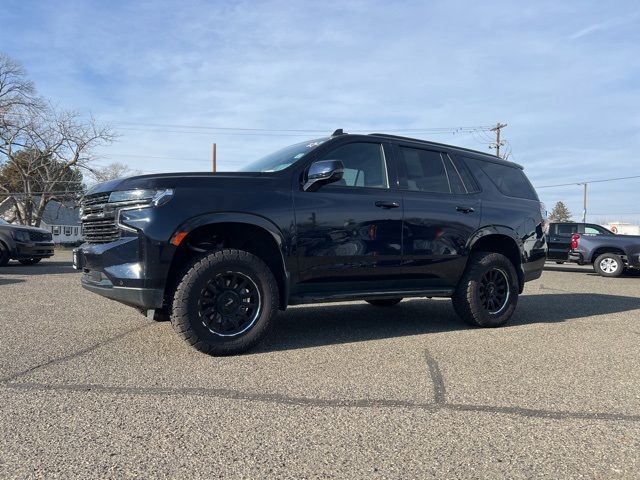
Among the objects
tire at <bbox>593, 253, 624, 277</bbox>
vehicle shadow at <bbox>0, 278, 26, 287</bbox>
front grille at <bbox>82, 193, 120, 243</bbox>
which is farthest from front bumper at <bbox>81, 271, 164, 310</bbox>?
tire at <bbox>593, 253, 624, 277</bbox>

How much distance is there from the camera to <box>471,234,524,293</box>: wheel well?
19.8ft

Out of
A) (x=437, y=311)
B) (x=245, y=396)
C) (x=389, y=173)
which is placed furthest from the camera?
(x=437, y=311)

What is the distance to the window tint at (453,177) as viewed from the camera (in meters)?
5.78

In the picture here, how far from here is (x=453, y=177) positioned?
5828mm

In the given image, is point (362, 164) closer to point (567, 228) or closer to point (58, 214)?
point (567, 228)

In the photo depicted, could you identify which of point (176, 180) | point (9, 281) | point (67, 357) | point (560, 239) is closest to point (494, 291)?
point (176, 180)

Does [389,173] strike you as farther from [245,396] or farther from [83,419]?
[83,419]

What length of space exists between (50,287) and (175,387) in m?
6.26

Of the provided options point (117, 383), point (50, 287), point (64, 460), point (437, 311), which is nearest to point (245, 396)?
point (117, 383)

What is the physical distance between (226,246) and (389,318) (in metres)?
2.59

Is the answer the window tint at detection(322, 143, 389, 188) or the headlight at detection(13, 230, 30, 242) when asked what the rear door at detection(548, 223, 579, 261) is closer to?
the window tint at detection(322, 143, 389, 188)

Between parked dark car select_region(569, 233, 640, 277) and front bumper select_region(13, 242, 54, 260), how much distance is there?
1547cm

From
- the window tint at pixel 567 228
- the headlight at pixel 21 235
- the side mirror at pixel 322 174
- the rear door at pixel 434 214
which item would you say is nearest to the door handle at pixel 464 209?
the rear door at pixel 434 214

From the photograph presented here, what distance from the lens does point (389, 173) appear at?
530 cm
